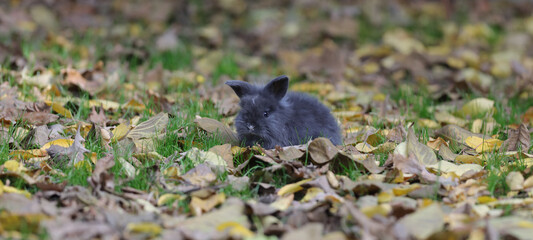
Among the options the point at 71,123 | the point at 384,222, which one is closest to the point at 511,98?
the point at 384,222

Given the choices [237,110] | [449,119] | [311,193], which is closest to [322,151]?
[311,193]

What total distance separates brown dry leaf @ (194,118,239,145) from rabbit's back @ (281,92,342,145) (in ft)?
1.44

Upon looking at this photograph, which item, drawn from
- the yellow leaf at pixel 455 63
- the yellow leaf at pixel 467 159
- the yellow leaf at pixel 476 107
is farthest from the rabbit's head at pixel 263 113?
the yellow leaf at pixel 455 63

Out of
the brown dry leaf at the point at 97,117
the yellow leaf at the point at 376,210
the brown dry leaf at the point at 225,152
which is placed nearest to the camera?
the yellow leaf at the point at 376,210

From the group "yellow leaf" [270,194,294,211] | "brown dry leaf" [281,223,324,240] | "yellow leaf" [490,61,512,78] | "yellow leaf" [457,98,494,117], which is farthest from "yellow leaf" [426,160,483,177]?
"yellow leaf" [490,61,512,78]

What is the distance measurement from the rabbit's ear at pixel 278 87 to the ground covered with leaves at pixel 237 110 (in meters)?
0.46

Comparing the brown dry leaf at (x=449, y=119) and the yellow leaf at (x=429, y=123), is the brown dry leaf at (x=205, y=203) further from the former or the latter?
the brown dry leaf at (x=449, y=119)

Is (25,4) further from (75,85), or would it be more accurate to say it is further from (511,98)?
(511,98)

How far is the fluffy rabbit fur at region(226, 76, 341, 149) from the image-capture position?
3.98m

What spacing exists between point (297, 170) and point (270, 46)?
196 inches

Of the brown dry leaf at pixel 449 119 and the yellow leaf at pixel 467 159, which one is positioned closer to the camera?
the yellow leaf at pixel 467 159

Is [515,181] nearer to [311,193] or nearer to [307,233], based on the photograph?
[311,193]

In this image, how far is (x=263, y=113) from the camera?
401cm

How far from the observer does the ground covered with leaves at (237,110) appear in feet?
9.59
